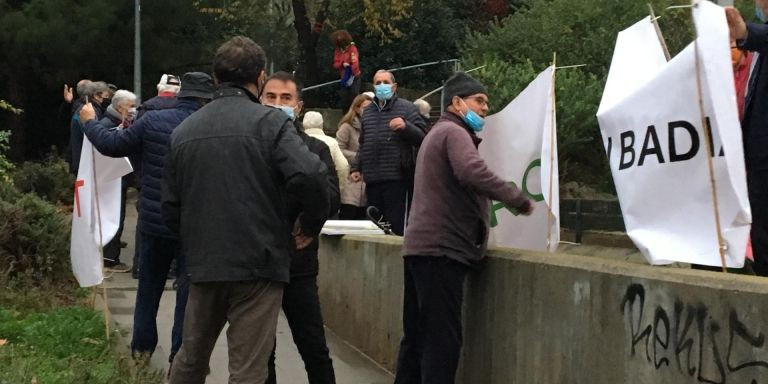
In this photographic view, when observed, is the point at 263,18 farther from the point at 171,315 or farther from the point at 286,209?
the point at 286,209

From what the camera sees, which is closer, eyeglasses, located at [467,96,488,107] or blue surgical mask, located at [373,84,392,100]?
eyeglasses, located at [467,96,488,107]

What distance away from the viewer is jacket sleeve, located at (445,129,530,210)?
5.68 metres

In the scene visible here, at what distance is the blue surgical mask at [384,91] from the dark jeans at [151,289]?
3.28 meters

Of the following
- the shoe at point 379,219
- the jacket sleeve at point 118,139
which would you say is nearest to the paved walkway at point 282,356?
the shoe at point 379,219

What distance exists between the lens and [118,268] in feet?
38.0

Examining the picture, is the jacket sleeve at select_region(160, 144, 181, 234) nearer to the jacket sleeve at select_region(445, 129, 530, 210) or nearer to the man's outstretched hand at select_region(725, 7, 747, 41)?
the jacket sleeve at select_region(445, 129, 530, 210)

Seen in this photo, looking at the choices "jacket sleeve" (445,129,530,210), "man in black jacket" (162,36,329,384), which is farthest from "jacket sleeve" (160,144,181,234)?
"jacket sleeve" (445,129,530,210)

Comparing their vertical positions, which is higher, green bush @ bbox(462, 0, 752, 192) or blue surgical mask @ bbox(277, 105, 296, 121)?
green bush @ bbox(462, 0, 752, 192)

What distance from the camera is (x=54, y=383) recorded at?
6223mm

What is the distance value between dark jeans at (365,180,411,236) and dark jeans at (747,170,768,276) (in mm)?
4398

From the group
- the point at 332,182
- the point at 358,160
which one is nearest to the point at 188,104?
the point at 332,182

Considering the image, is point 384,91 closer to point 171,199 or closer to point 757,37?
point 171,199

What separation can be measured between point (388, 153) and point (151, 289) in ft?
10.4

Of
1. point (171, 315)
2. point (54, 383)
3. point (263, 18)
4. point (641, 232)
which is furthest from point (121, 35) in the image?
point (641, 232)
